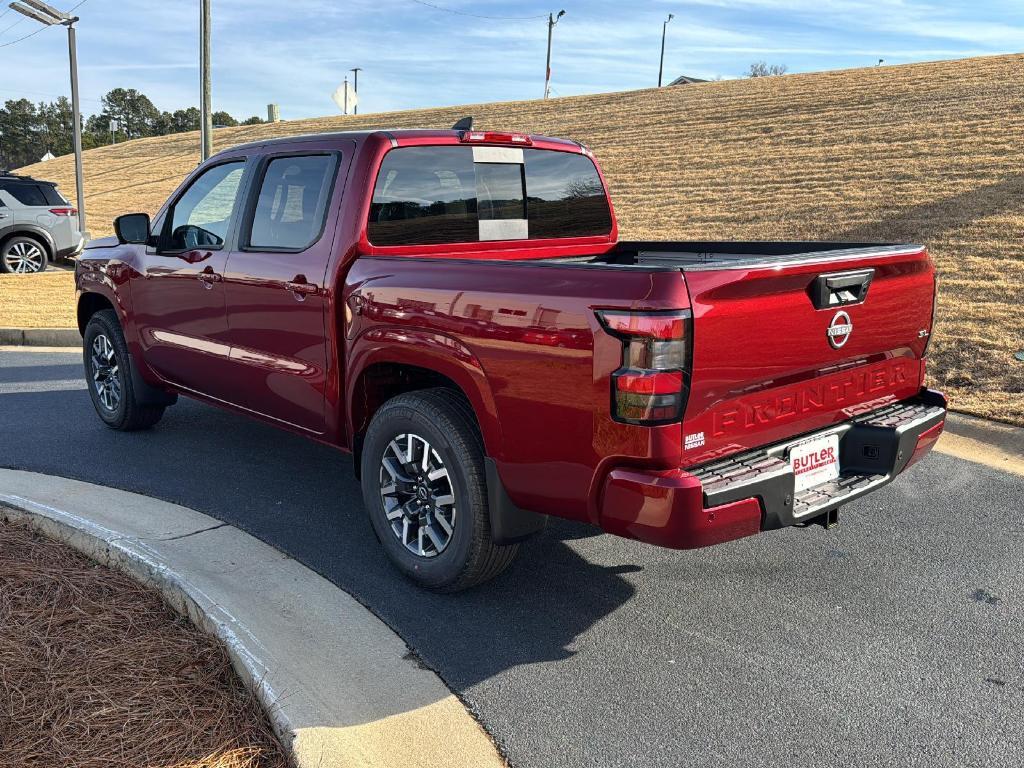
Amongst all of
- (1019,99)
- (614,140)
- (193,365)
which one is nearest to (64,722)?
(193,365)

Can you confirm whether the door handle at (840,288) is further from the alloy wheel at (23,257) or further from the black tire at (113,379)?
the alloy wheel at (23,257)

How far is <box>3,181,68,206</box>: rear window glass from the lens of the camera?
15.2m

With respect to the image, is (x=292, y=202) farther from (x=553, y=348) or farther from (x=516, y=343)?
(x=553, y=348)

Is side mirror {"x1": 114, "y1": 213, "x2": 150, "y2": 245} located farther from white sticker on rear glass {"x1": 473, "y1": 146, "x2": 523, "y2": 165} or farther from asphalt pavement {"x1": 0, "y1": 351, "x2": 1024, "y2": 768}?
white sticker on rear glass {"x1": 473, "y1": 146, "x2": 523, "y2": 165}

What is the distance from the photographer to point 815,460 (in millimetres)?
3352

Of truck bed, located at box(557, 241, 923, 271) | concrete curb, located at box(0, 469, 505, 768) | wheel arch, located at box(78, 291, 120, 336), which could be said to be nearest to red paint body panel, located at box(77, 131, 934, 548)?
truck bed, located at box(557, 241, 923, 271)

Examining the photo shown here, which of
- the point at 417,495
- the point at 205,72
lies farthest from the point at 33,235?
the point at 417,495

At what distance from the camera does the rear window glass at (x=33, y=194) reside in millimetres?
15180

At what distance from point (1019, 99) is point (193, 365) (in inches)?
930

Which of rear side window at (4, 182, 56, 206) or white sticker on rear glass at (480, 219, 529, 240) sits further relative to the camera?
rear side window at (4, 182, 56, 206)

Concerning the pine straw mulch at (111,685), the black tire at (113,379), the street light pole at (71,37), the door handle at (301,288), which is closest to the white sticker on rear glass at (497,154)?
the door handle at (301,288)

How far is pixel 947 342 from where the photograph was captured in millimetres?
8469

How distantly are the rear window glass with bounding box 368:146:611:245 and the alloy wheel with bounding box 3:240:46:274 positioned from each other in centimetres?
1368

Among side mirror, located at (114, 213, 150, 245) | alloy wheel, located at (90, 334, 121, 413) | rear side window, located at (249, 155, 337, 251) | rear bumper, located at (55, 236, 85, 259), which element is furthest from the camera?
rear bumper, located at (55, 236, 85, 259)
